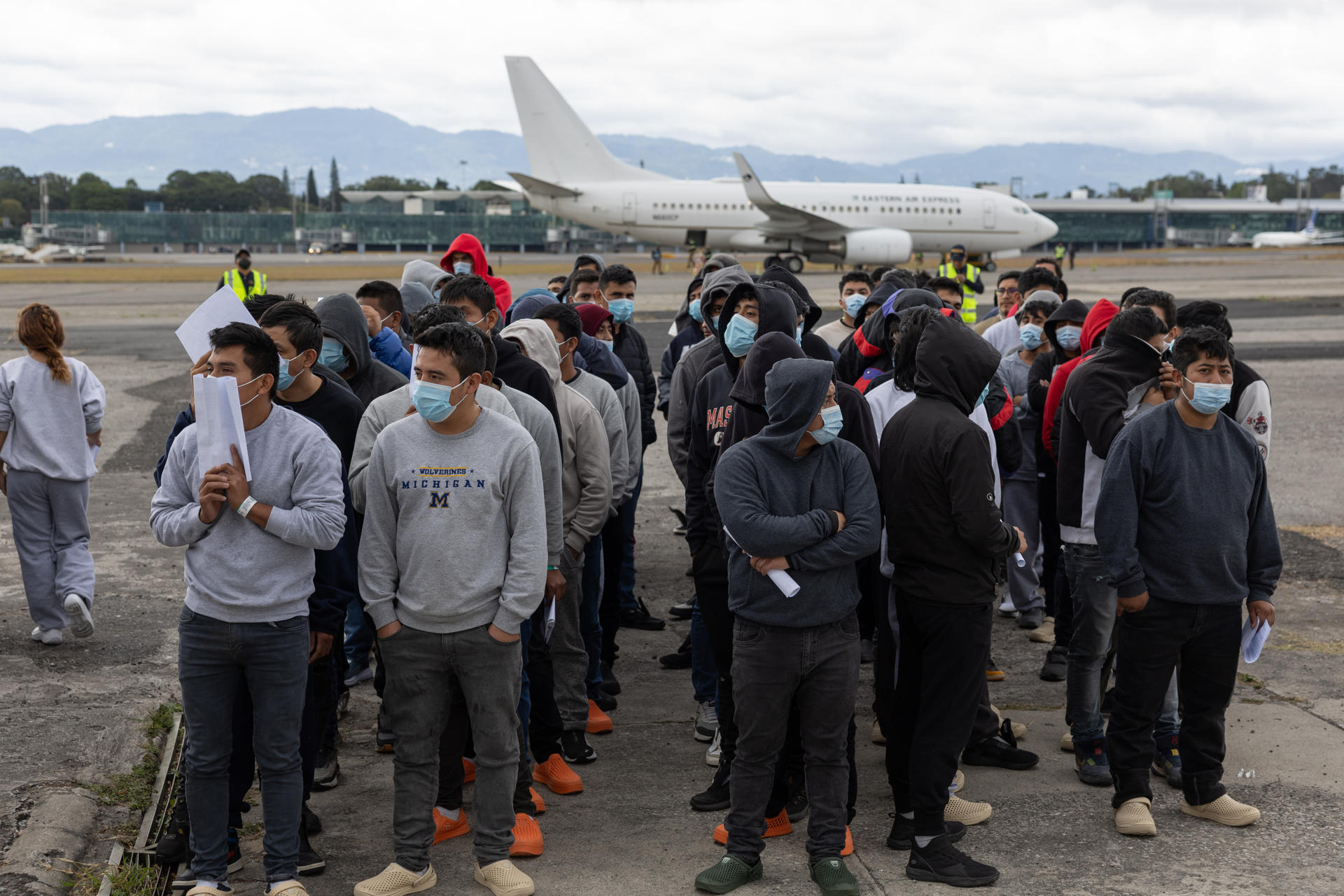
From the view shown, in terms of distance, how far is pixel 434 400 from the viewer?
13.3 feet

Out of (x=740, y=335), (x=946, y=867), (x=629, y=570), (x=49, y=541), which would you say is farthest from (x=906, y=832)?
(x=49, y=541)

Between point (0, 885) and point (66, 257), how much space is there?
88.6 meters

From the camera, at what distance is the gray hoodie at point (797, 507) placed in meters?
4.11

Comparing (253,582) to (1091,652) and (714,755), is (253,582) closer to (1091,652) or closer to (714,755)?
(714,755)

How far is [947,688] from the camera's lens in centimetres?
441

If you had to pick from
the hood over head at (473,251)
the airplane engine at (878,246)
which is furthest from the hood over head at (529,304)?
the airplane engine at (878,246)

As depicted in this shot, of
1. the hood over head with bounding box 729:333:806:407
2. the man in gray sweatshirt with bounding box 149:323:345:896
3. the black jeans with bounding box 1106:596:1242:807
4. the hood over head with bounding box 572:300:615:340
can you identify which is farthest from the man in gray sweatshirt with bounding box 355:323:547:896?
the hood over head with bounding box 572:300:615:340

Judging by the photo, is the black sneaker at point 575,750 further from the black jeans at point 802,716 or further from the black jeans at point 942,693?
the black jeans at point 942,693

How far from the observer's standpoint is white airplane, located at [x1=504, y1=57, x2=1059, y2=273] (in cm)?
4738

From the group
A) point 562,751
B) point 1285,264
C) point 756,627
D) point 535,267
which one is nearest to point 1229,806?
point 756,627

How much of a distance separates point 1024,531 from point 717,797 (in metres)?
3.43

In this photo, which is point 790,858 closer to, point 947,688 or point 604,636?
A: point 947,688

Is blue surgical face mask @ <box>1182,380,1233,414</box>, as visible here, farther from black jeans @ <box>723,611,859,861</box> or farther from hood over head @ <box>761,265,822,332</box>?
hood over head @ <box>761,265,822,332</box>

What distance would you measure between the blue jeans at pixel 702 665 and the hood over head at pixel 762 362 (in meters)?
1.39
